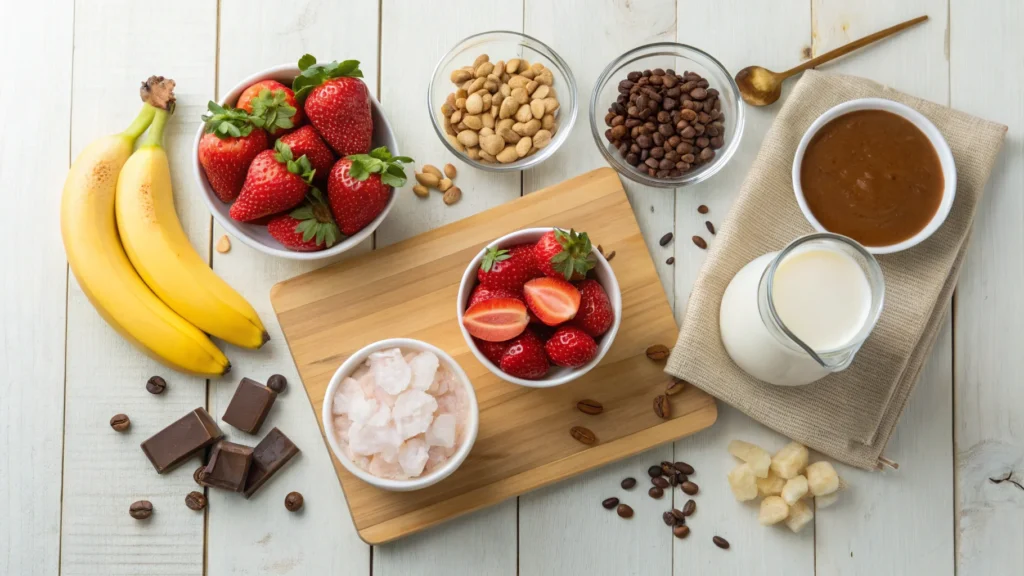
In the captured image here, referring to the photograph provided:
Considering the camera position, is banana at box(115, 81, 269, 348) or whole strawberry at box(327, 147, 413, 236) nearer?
whole strawberry at box(327, 147, 413, 236)

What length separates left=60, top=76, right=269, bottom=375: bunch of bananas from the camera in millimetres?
1503

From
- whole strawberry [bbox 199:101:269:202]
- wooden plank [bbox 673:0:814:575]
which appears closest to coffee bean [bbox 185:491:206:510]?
whole strawberry [bbox 199:101:269:202]

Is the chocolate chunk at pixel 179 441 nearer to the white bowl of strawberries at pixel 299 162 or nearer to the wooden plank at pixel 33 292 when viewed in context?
the wooden plank at pixel 33 292

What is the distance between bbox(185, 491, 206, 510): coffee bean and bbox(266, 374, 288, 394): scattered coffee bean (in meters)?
0.27

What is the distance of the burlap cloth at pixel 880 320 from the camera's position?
4.99 feet

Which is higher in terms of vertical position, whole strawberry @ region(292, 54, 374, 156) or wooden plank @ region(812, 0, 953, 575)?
whole strawberry @ region(292, 54, 374, 156)

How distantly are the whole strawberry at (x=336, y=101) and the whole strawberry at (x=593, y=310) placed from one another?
517 millimetres

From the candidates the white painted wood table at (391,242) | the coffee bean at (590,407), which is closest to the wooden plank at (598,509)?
the white painted wood table at (391,242)

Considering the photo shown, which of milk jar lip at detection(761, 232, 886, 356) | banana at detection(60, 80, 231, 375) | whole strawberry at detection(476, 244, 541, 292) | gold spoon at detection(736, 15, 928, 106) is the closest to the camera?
milk jar lip at detection(761, 232, 886, 356)

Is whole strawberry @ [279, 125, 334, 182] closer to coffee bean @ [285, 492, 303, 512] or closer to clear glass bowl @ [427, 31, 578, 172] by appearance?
clear glass bowl @ [427, 31, 578, 172]

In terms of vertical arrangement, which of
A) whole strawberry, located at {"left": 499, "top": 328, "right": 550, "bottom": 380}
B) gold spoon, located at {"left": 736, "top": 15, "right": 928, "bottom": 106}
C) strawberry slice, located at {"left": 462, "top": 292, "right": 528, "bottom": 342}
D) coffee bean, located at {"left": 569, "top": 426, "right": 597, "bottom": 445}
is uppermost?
gold spoon, located at {"left": 736, "top": 15, "right": 928, "bottom": 106}

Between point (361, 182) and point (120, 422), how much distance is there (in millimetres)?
739

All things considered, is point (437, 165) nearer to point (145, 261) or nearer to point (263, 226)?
point (263, 226)

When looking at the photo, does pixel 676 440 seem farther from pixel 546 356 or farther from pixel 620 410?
pixel 546 356
